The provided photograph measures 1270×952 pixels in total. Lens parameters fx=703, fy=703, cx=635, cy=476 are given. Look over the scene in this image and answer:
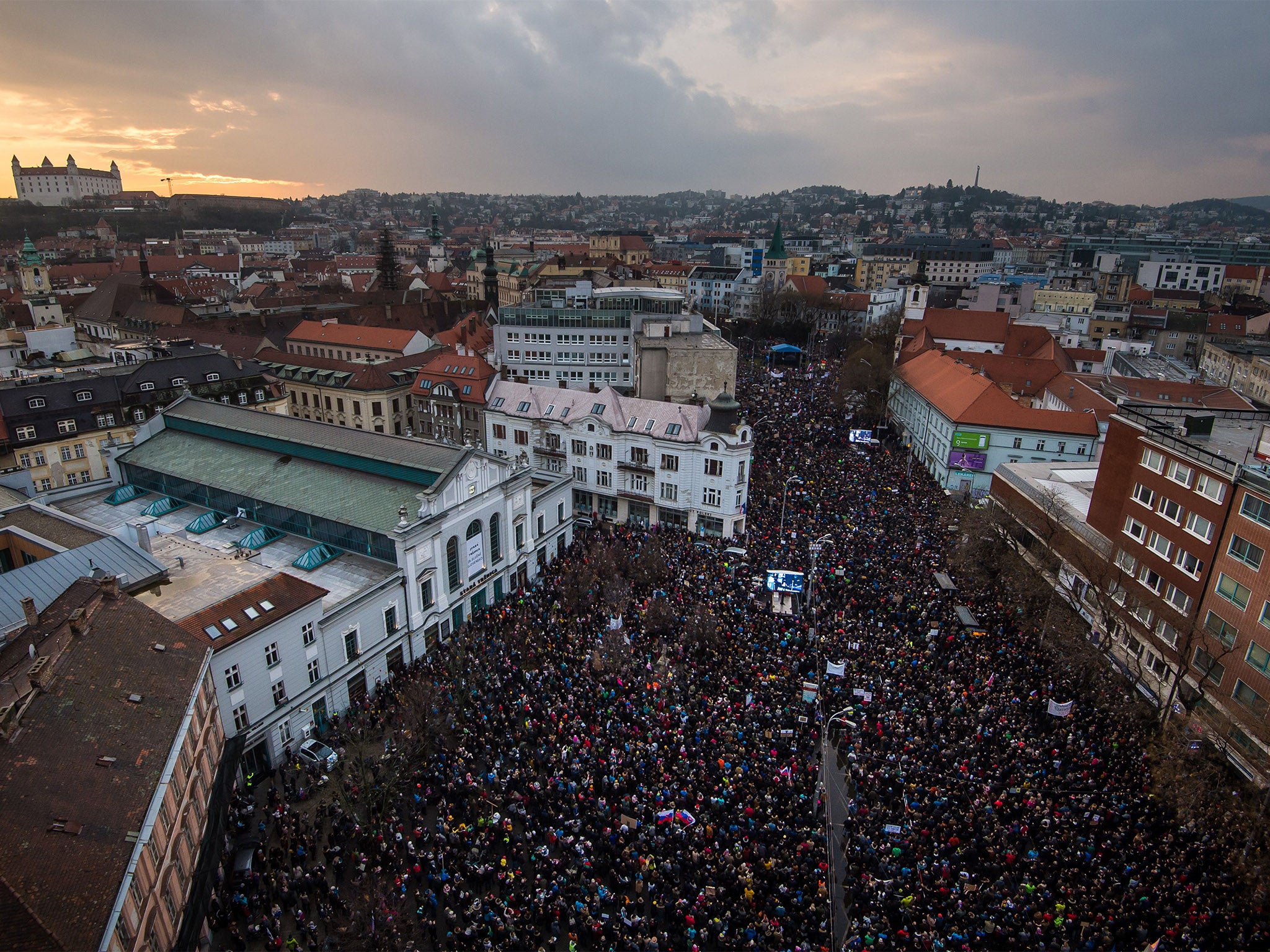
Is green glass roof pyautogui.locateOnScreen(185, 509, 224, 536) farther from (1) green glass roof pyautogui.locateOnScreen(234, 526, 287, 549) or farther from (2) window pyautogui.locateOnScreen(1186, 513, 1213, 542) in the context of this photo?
(2) window pyautogui.locateOnScreen(1186, 513, 1213, 542)

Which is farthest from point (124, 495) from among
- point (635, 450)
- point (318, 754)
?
point (635, 450)

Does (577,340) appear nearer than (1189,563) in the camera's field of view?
No

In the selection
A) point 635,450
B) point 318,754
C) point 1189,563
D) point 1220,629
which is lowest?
point 318,754

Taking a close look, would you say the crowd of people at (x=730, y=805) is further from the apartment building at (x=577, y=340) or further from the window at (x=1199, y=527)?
the apartment building at (x=577, y=340)

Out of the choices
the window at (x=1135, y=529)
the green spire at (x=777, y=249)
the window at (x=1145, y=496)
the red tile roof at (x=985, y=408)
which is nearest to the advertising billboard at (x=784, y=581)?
the window at (x=1135, y=529)

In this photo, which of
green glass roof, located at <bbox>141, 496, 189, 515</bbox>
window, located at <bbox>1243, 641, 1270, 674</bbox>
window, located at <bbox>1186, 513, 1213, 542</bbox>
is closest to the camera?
window, located at <bbox>1243, 641, 1270, 674</bbox>

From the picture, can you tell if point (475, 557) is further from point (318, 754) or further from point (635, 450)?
point (635, 450)

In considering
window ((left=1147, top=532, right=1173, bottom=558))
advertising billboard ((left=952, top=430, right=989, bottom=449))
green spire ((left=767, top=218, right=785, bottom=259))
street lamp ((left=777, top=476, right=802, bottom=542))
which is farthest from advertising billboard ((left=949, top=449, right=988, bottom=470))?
green spire ((left=767, top=218, right=785, bottom=259))
